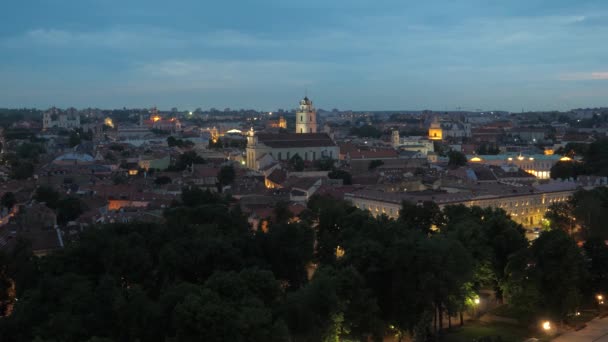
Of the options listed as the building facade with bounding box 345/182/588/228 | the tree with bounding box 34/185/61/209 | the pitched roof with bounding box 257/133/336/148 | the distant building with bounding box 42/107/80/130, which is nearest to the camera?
the building facade with bounding box 345/182/588/228

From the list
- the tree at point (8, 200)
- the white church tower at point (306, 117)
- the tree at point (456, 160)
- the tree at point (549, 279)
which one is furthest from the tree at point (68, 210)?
the white church tower at point (306, 117)

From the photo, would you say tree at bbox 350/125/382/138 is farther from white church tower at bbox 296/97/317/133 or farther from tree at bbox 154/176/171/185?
tree at bbox 154/176/171/185

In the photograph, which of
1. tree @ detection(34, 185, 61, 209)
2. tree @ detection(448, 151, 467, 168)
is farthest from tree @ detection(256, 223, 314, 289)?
tree @ detection(448, 151, 467, 168)

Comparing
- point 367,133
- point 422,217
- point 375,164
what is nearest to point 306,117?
point 375,164

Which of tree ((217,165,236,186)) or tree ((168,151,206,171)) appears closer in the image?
tree ((217,165,236,186))

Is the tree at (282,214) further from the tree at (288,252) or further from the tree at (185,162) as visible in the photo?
the tree at (185,162)

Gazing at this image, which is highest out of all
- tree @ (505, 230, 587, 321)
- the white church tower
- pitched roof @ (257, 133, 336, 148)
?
the white church tower

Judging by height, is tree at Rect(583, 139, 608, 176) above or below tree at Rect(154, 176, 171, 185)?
above
